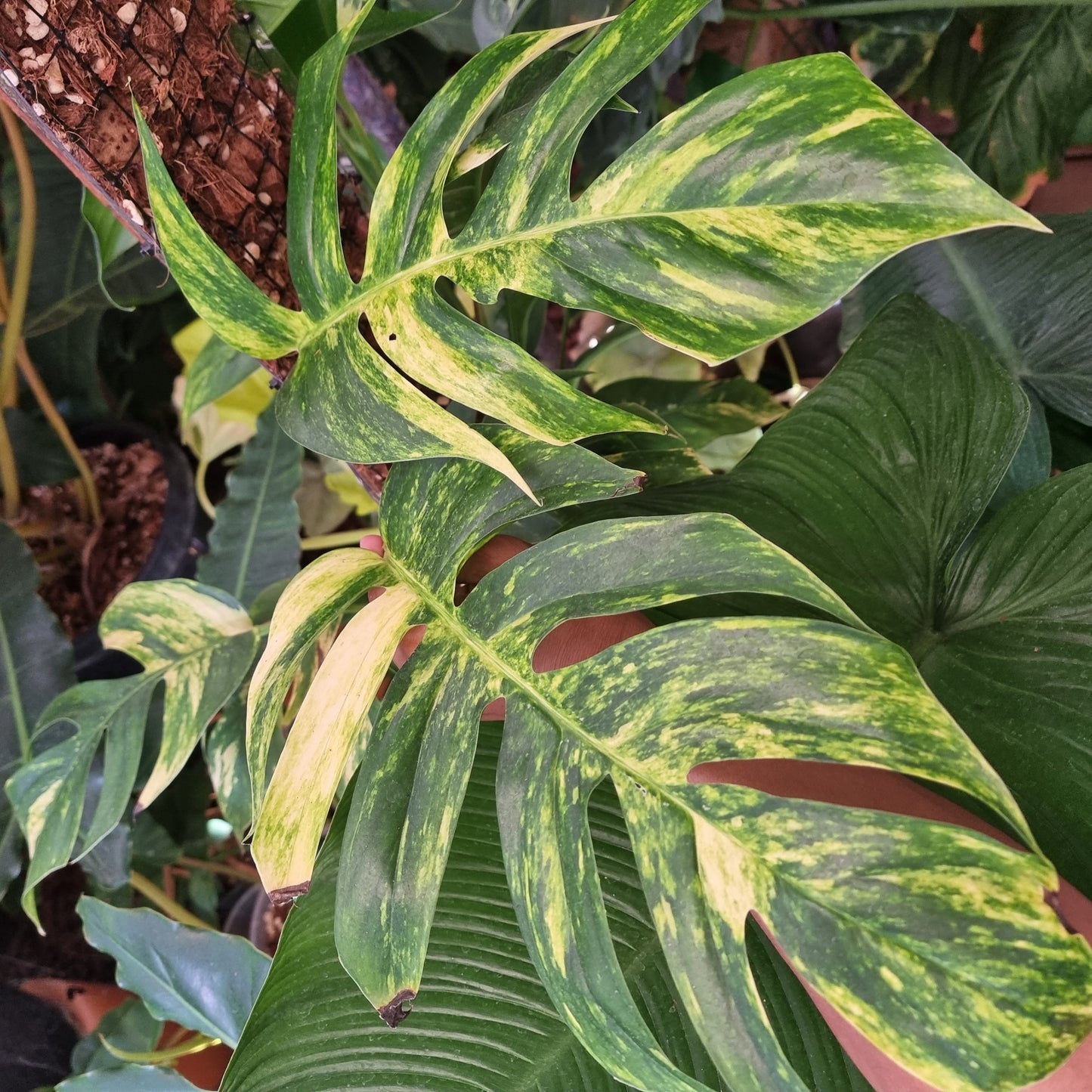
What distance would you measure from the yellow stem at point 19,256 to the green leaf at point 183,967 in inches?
27.2

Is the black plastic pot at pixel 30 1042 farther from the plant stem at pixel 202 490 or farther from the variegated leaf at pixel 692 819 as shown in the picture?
the variegated leaf at pixel 692 819

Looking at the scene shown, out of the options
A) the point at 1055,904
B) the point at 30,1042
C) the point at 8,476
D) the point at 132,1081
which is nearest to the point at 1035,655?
the point at 1055,904

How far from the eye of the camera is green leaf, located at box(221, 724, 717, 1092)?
0.44 meters

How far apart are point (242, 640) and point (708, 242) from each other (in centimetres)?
56

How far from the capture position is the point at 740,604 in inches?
21.0

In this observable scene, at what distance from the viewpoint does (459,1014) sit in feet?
1.51

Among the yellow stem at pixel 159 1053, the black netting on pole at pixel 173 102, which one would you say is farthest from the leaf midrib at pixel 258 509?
the yellow stem at pixel 159 1053

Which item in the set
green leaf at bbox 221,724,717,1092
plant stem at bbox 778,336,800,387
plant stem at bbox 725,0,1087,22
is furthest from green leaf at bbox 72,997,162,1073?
plant stem at bbox 725,0,1087,22

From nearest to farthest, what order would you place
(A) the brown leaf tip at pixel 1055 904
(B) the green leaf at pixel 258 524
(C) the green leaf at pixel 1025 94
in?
(A) the brown leaf tip at pixel 1055 904, (C) the green leaf at pixel 1025 94, (B) the green leaf at pixel 258 524

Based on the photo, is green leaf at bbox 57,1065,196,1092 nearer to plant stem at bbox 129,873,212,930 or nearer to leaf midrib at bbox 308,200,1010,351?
plant stem at bbox 129,873,212,930

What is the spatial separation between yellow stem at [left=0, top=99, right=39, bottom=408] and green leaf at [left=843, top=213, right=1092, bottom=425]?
98 cm

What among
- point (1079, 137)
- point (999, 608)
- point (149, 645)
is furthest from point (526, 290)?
point (1079, 137)

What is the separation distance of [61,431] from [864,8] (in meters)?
1.12

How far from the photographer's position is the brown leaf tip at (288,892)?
402 mm
